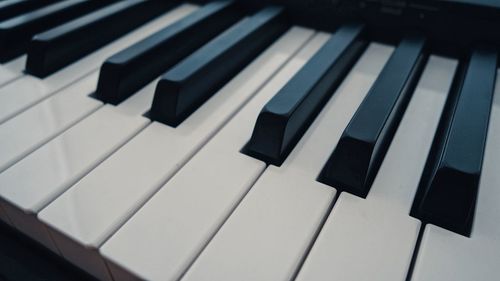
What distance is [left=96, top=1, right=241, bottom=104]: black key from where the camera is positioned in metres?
0.71

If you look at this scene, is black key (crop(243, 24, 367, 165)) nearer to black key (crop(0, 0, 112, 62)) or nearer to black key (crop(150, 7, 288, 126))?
black key (crop(150, 7, 288, 126))

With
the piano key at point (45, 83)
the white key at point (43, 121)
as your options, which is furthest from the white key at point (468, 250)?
the piano key at point (45, 83)

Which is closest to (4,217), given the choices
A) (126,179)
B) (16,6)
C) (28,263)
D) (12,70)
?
(28,263)

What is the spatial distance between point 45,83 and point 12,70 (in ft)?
0.38

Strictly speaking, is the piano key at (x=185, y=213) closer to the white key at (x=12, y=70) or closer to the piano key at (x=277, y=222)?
the piano key at (x=277, y=222)

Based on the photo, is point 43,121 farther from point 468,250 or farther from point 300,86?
point 468,250

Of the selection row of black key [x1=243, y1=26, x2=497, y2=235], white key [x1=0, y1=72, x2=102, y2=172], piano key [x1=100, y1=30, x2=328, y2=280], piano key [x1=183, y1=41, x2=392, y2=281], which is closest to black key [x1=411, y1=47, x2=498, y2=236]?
row of black key [x1=243, y1=26, x2=497, y2=235]

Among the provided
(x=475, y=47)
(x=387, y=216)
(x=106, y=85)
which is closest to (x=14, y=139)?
(x=106, y=85)

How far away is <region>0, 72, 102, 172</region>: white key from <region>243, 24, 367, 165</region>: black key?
1.09 ft

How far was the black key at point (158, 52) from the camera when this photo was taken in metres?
0.71

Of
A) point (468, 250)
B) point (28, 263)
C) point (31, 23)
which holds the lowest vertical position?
point (28, 263)

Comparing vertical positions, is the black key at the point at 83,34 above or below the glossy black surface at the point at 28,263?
above

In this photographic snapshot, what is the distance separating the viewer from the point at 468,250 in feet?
1.47

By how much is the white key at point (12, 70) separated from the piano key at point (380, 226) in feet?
2.35
